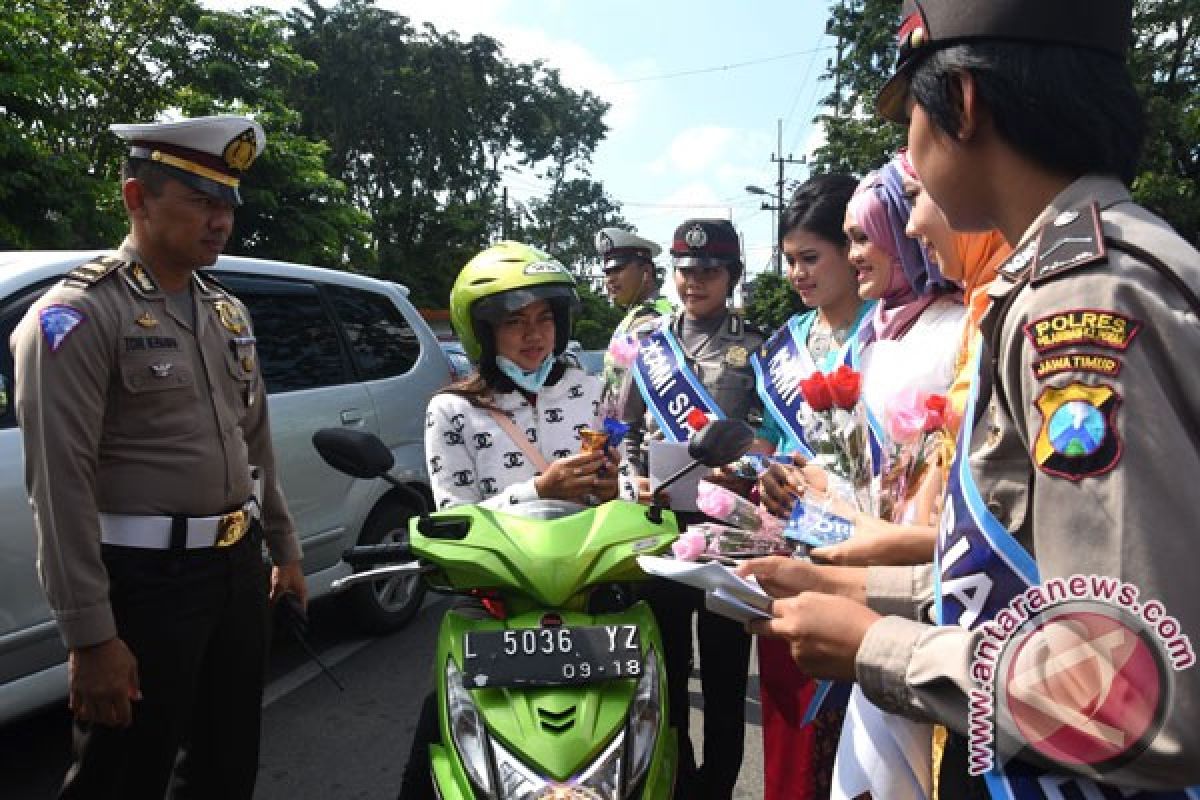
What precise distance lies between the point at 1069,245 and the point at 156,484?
79.7 inches

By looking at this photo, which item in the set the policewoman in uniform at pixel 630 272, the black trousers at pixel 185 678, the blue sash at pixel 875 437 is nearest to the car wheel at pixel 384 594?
the policewoman in uniform at pixel 630 272

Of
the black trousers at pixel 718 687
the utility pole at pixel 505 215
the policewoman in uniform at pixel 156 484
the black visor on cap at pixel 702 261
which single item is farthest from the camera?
the utility pole at pixel 505 215

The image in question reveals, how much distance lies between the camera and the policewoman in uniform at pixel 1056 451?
0.76m

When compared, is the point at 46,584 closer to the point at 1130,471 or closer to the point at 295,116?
the point at 1130,471

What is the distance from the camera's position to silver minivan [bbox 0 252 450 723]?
273 cm

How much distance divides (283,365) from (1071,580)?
3.90 metres

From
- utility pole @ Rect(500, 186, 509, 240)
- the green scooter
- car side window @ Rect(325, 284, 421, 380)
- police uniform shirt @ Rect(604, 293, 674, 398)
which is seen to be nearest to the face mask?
the green scooter

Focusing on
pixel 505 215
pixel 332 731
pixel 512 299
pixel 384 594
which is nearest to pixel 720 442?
pixel 512 299

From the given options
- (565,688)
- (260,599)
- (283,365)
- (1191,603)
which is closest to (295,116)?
(283,365)

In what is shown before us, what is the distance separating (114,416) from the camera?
2.04 metres

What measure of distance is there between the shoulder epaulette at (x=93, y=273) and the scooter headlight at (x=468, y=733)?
4.25ft

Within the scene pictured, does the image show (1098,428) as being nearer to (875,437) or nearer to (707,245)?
(875,437)

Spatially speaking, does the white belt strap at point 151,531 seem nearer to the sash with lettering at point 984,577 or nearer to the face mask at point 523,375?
the face mask at point 523,375

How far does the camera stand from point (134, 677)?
6.40 ft
